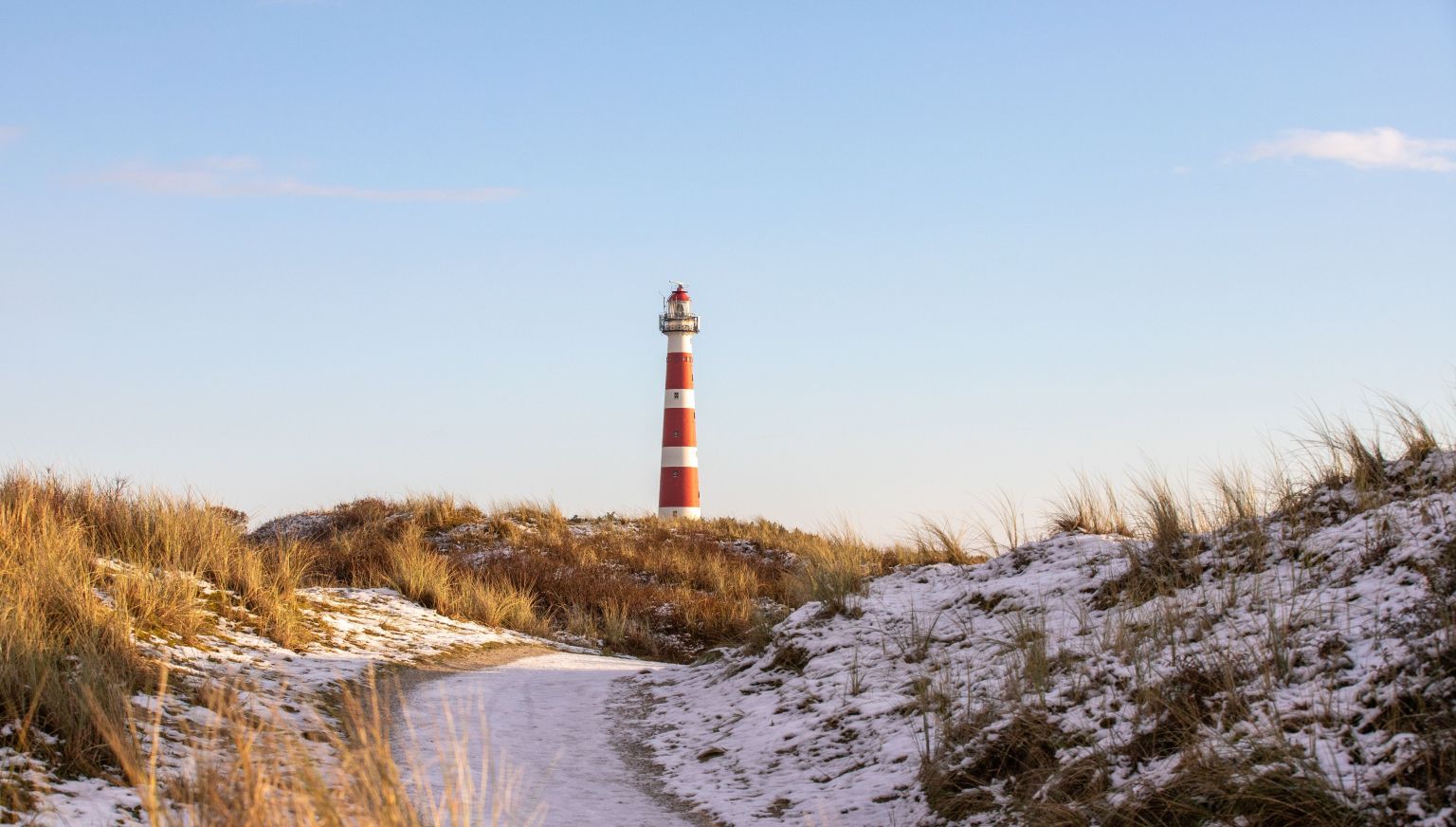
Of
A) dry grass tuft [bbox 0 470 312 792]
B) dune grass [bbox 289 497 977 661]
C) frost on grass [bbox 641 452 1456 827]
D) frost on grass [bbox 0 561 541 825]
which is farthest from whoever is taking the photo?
dune grass [bbox 289 497 977 661]

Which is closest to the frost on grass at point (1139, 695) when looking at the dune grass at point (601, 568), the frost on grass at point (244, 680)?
the dune grass at point (601, 568)

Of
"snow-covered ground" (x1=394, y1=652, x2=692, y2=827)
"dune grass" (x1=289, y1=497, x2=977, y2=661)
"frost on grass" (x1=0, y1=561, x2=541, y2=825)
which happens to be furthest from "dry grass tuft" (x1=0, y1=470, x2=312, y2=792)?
"dune grass" (x1=289, y1=497, x2=977, y2=661)

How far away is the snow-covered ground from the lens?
6328 mm

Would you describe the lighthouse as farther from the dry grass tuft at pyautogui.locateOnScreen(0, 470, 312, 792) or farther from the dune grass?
the dry grass tuft at pyautogui.locateOnScreen(0, 470, 312, 792)

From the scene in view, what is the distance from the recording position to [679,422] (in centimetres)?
3562

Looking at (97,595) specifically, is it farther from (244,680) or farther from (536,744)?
(536,744)

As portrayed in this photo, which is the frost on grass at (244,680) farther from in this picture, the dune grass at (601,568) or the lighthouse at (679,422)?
the lighthouse at (679,422)

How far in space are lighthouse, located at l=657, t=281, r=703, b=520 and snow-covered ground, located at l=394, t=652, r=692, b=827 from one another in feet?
76.5

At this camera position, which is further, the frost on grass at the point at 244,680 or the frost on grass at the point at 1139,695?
the frost on grass at the point at 244,680

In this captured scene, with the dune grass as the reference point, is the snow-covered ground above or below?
below

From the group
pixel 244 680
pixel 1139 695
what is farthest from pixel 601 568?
pixel 1139 695

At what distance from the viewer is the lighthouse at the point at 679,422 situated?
3525cm

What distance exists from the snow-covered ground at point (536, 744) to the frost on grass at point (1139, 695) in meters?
0.49

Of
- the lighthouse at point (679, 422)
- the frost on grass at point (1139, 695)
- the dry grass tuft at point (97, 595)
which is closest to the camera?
the frost on grass at point (1139, 695)
